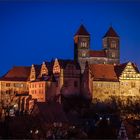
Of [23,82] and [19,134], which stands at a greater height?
[23,82]

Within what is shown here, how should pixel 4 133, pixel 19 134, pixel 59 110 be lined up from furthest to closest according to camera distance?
pixel 59 110, pixel 19 134, pixel 4 133

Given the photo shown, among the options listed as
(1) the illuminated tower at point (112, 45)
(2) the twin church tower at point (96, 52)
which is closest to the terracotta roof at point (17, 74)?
(2) the twin church tower at point (96, 52)

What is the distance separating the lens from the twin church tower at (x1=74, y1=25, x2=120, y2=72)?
189ft

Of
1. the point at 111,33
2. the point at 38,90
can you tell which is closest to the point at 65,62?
the point at 38,90

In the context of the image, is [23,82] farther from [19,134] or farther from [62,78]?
[19,134]

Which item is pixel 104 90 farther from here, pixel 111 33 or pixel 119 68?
pixel 111 33

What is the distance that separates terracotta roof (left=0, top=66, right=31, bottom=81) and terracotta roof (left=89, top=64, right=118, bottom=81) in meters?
6.12

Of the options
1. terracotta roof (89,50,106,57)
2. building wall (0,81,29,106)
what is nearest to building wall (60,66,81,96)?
building wall (0,81,29,106)

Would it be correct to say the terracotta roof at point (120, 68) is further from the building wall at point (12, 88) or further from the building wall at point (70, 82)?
the building wall at point (12, 88)

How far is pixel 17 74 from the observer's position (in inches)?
2275

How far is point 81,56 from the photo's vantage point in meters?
57.4

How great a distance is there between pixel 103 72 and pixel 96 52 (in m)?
5.01

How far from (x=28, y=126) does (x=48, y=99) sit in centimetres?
1764

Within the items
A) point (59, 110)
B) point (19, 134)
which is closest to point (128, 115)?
point (59, 110)
